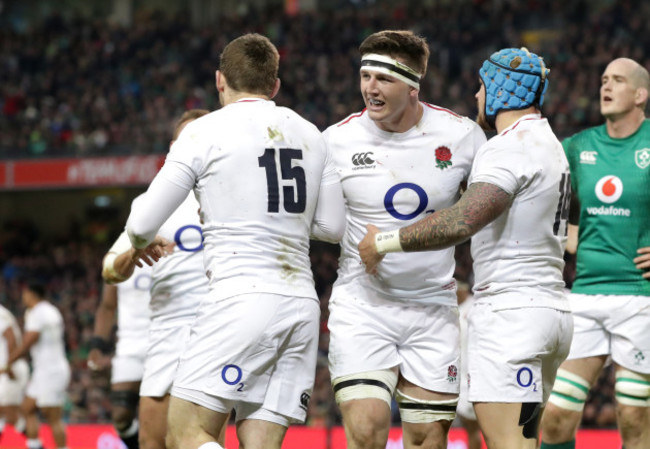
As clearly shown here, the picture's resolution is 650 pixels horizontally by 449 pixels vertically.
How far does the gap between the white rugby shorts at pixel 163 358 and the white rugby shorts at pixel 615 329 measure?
2432 millimetres

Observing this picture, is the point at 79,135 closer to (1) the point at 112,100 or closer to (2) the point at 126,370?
(1) the point at 112,100

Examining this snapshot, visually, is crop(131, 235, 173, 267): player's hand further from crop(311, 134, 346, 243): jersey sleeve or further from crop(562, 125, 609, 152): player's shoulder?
crop(562, 125, 609, 152): player's shoulder

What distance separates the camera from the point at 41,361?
1230cm

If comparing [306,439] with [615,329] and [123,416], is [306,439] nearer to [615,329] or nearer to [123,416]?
[123,416]

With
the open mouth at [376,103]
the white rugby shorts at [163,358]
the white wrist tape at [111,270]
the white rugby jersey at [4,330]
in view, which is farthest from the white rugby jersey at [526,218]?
the white rugby jersey at [4,330]

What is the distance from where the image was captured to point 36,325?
12219 millimetres

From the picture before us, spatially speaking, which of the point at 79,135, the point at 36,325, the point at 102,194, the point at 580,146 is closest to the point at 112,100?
the point at 79,135

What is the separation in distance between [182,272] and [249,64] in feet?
7.11

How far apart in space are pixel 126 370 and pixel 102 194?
21.7 m

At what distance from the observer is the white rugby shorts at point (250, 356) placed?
166 inches

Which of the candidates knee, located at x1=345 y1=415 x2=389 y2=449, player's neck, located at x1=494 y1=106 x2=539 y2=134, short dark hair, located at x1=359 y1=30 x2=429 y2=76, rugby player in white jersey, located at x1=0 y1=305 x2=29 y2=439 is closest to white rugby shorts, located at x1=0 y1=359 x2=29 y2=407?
rugby player in white jersey, located at x1=0 y1=305 x2=29 y2=439

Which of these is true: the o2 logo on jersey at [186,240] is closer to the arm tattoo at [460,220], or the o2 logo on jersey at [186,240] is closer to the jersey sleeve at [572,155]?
the arm tattoo at [460,220]

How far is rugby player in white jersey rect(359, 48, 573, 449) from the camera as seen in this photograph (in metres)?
4.43

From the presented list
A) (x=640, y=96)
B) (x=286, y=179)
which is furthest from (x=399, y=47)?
(x=640, y=96)
